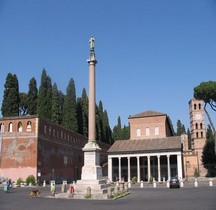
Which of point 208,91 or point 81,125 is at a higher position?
point 208,91

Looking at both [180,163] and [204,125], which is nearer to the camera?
[180,163]

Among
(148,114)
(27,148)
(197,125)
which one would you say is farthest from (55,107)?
(197,125)

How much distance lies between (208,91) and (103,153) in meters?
33.7

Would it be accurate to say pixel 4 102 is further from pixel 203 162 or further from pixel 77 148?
pixel 203 162

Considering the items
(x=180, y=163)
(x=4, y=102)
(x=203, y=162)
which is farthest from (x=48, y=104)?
(x=203, y=162)

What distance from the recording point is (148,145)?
195 feet

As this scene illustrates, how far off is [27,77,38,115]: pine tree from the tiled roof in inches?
666

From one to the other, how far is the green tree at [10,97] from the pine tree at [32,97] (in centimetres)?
603

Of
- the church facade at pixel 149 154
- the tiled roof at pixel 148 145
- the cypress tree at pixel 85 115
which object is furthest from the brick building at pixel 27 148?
the cypress tree at pixel 85 115

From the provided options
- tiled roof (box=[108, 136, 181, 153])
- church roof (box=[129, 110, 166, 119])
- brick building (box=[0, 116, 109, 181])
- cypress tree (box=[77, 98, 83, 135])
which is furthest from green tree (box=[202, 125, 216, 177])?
brick building (box=[0, 116, 109, 181])

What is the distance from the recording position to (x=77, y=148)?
6625 cm

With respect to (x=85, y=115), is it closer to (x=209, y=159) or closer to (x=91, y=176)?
(x=209, y=159)

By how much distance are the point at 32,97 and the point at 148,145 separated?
24.3 metres

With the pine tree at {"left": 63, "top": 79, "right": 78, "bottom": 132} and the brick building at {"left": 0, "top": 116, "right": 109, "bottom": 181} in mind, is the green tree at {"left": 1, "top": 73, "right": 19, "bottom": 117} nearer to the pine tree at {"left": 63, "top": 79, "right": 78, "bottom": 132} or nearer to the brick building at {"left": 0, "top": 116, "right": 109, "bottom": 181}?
the brick building at {"left": 0, "top": 116, "right": 109, "bottom": 181}
